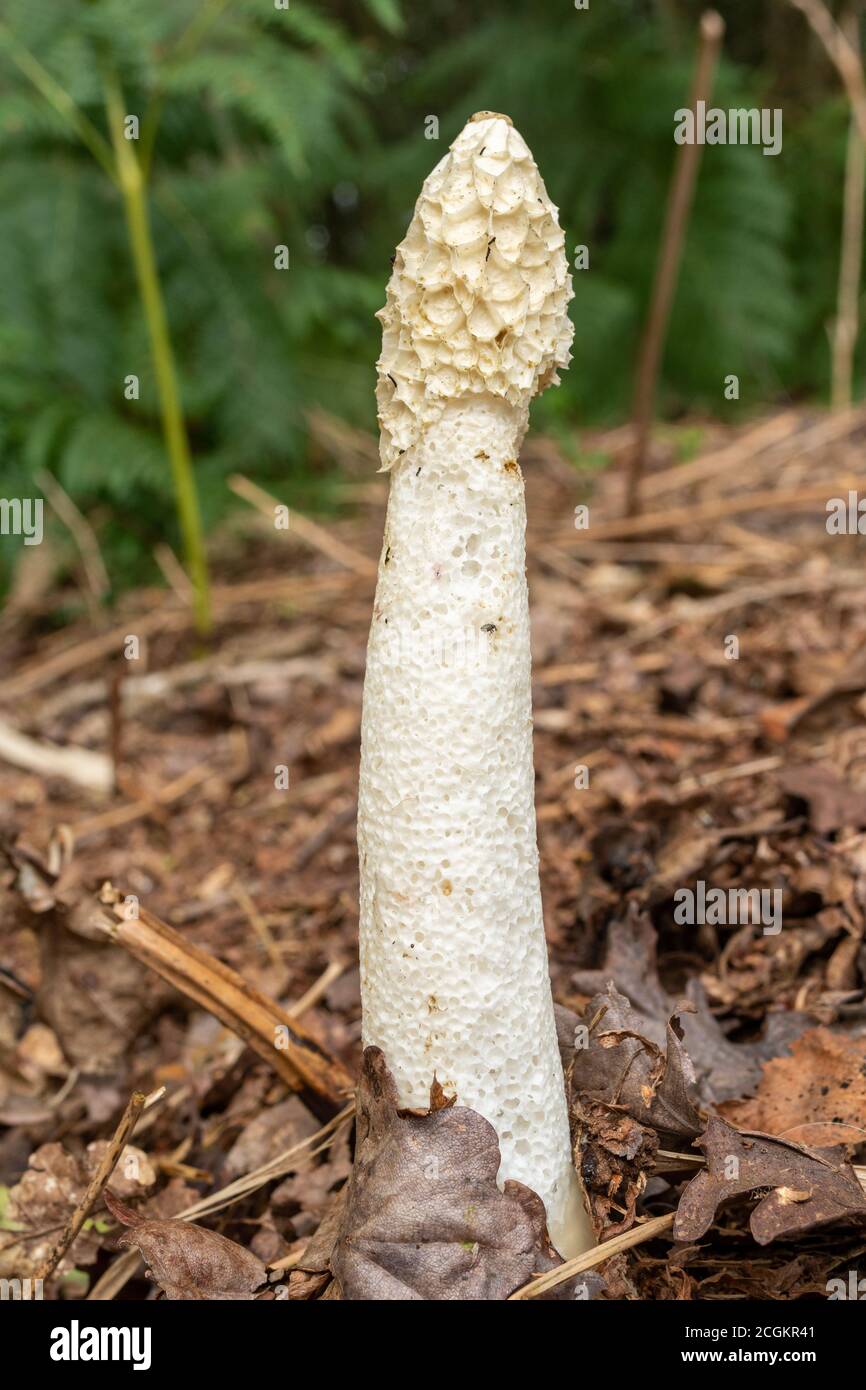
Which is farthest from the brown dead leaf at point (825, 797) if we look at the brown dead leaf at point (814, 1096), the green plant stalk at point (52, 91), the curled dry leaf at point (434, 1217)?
the green plant stalk at point (52, 91)

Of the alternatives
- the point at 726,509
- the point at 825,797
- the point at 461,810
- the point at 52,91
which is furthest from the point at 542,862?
the point at 52,91

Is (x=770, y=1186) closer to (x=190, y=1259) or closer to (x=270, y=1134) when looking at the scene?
(x=190, y=1259)

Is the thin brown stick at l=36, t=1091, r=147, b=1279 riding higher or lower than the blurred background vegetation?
lower

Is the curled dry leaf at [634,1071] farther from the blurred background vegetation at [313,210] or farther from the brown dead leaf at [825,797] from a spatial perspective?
the blurred background vegetation at [313,210]

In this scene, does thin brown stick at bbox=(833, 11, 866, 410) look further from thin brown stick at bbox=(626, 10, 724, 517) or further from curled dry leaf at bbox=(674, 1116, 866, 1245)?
curled dry leaf at bbox=(674, 1116, 866, 1245)

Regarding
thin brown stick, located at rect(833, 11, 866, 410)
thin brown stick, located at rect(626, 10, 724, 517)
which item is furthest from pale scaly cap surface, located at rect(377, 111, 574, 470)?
thin brown stick, located at rect(833, 11, 866, 410)
